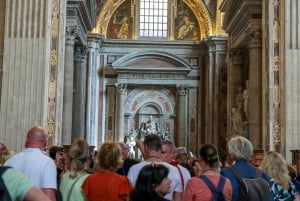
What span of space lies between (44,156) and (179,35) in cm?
2103

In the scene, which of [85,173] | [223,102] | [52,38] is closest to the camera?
[85,173]

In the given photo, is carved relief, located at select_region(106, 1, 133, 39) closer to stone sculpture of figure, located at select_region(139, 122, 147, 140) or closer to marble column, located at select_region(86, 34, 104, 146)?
marble column, located at select_region(86, 34, 104, 146)

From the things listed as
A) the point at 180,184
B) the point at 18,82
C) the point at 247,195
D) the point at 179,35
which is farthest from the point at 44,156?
the point at 179,35

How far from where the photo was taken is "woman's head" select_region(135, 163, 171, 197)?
9.92 feet

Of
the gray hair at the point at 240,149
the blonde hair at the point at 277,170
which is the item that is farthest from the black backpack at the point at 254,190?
the blonde hair at the point at 277,170

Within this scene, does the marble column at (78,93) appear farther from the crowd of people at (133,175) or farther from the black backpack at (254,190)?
the black backpack at (254,190)

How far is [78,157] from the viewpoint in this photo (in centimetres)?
486

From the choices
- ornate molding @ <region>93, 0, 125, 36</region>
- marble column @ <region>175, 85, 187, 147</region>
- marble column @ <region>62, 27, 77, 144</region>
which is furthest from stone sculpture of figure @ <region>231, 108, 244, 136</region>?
ornate molding @ <region>93, 0, 125, 36</region>

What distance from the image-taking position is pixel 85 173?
4.95m

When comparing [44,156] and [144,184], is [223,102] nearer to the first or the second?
[44,156]

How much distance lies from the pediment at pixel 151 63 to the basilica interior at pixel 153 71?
4 centimetres

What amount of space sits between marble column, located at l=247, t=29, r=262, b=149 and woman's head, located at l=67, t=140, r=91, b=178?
10.8 metres

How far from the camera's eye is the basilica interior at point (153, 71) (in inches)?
415

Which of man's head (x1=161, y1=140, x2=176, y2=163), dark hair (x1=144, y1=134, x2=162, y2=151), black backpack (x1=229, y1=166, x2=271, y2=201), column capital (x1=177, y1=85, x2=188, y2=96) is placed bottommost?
black backpack (x1=229, y1=166, x2=271, y2=201)
